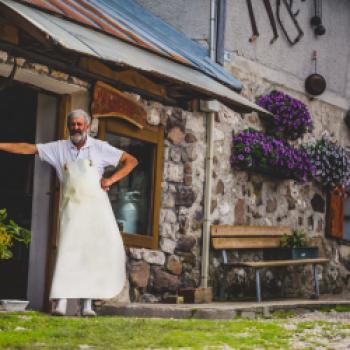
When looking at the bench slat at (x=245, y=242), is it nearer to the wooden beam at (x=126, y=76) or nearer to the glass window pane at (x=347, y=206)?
the wooden beam at (x=126, y=76)

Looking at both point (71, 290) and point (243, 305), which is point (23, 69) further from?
point (243, 305)

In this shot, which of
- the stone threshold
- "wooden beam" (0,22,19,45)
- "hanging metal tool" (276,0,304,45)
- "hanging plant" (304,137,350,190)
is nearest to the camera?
"wooden beam" (0,22,19,45)

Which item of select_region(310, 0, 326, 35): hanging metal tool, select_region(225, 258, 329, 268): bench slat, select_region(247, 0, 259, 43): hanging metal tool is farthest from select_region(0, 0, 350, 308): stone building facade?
select_region(310, 0, 326, 35): hanging metal tool

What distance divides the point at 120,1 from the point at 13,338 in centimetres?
621

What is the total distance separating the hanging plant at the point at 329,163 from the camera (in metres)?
Answer: 13.4

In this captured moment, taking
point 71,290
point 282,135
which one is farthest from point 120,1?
point 71,290

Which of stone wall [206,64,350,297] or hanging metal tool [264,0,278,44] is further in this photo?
hanging metal tool [264,0,278,44]

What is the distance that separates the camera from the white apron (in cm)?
793

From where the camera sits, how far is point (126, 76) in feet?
33.9

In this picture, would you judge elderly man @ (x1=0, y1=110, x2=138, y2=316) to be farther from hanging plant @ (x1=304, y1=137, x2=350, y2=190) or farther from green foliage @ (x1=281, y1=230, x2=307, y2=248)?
hanging plant @ (x1=304, y1=137, x2=350, y2=190)

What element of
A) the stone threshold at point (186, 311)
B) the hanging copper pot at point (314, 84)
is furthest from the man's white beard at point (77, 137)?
the hanging copper pot at point (314, 84)

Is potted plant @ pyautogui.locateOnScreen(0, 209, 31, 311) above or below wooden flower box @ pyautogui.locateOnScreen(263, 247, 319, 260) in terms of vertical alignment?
below

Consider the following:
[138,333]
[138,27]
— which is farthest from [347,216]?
[138,333]

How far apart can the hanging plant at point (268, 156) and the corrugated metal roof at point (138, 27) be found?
735 millimetres
